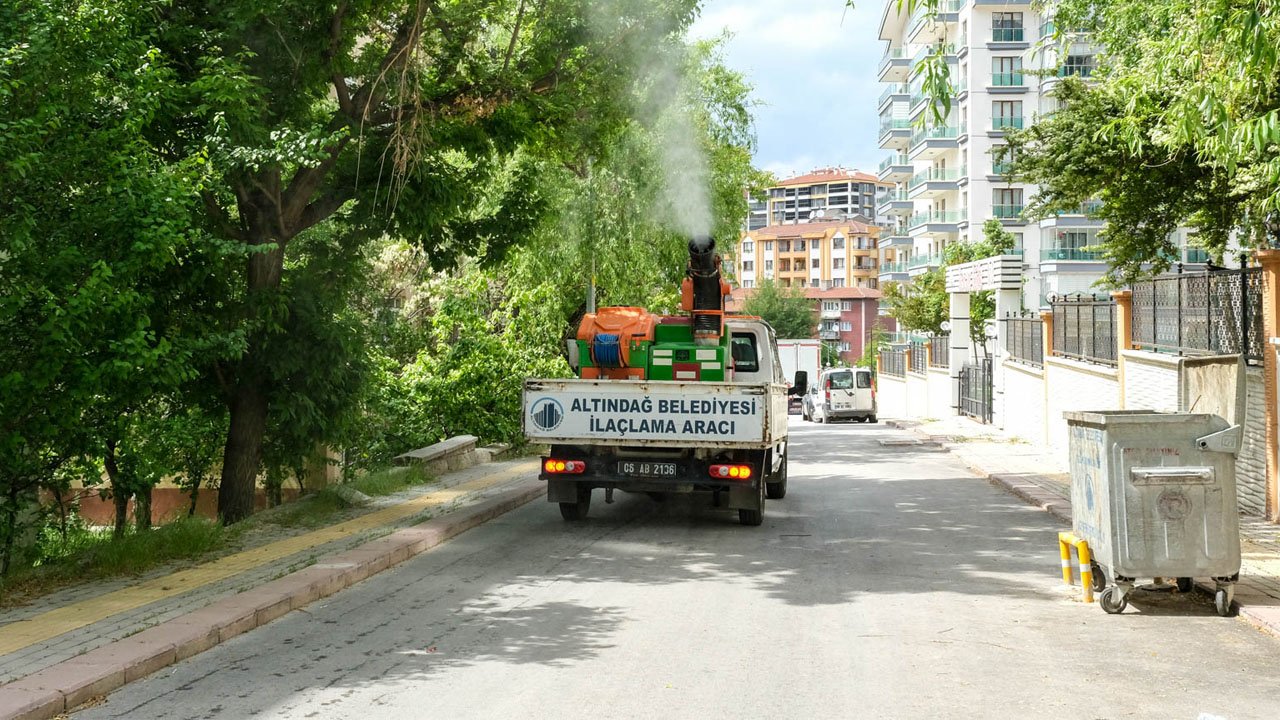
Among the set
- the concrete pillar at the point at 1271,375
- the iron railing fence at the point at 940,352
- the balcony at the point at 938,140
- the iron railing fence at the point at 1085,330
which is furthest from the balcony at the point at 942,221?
the concrete pillar at the point at 1271,375

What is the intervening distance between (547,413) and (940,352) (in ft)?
115

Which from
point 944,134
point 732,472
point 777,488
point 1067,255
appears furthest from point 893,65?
point 732,472

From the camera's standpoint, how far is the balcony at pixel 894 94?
2990 inches

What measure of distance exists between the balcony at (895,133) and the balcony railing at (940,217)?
5556 mm

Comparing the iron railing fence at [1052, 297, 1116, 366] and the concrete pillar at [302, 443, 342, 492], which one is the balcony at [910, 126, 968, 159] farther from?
the concrete pillar at [302, 443, 342, 492]

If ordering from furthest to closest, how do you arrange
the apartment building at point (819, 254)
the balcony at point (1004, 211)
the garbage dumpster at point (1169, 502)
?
1. the apartment building at point (819, 254)
2. the balcony at point (1004, 211)
3. the garbage dumpster at point (1169, 502)

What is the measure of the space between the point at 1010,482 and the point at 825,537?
21.6 feet

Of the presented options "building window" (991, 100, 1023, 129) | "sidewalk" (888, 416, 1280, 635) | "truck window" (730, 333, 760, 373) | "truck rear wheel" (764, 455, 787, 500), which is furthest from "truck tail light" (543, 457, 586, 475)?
"building window" (991, 100, 1023, 129)

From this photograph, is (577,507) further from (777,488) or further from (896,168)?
(896,168)

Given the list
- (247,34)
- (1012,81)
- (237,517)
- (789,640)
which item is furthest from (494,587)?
(1012,81)

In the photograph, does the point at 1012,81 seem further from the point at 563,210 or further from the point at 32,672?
the point at 32,672

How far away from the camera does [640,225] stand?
2661 centimetres

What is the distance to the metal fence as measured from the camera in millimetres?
13836

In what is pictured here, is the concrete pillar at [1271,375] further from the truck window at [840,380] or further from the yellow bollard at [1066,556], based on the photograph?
the truck window at [840,380]
